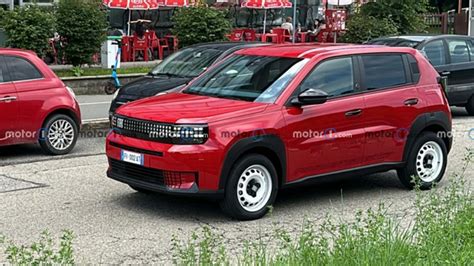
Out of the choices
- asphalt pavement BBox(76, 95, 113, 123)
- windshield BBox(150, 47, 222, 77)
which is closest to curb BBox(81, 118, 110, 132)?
asphalt pavement BBox(76, 95, 113, 123)

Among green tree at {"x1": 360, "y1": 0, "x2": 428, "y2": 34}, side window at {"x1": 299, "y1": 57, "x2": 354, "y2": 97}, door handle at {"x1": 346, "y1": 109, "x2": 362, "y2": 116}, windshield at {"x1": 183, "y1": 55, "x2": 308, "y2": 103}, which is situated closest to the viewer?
windshield at {"x1": 183, "y1": 55, "x2": 308, "y2": 103}

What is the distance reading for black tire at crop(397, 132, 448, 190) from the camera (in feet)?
31.2

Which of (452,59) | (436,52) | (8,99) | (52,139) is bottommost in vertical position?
(52,139)

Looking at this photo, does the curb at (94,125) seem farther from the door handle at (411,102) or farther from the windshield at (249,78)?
the door handle at (411,102)

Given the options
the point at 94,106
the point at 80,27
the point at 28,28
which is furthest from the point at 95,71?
the point at 94,106

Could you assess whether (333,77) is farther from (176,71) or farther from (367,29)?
(367,29)

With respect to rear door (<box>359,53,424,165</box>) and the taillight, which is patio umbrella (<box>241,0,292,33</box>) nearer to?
rear door (<box>359,53,424,165</box>)

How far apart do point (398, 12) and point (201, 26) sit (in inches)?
312

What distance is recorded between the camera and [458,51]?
16.8 metres

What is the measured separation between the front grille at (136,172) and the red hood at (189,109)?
507 mm

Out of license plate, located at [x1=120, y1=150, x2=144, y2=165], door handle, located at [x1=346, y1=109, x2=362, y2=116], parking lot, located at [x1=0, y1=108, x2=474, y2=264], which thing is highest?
door handle, located at [x1=346, y1=109, x2=362, y2=116]

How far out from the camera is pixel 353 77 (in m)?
9.04

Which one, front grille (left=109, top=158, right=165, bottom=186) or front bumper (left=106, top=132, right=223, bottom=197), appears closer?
front bumper (left=106, top=132, right=223, bottom=197)

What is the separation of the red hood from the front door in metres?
0.48
